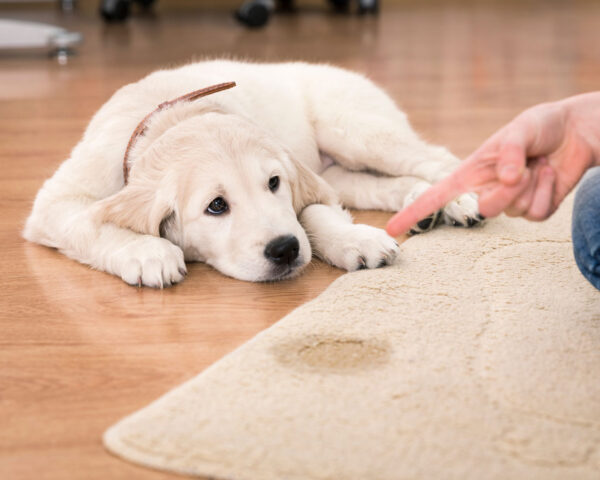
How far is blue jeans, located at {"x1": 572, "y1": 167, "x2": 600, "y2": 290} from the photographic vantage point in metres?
1.37

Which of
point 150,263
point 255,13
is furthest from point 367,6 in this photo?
point 150,263

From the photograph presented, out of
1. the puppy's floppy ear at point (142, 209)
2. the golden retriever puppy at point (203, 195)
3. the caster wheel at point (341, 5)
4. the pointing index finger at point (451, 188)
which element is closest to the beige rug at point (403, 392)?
the golden retriever puppy at point (203, 195)

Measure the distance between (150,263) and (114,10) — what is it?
5377 millimetres

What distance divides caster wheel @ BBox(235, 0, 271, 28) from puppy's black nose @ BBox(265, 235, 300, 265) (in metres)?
4.86

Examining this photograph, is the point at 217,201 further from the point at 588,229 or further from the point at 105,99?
the point at 105,99

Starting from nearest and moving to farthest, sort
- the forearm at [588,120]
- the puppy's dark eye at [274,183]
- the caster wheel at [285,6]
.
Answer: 1. the forearm at [588,120]
2. the puppy's dark eye at [274,183]
3. the caster wheel at [285,6]

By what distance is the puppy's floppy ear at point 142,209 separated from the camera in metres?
1.86

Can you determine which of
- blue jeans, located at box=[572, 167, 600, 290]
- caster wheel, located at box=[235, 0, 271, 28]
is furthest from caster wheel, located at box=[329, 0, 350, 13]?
blue jeans, located at box=[572, 167, 600, 290]

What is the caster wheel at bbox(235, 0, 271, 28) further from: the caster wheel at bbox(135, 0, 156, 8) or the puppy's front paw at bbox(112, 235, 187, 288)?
the puppy's front paw at bbox(112, 235, 187, 288)

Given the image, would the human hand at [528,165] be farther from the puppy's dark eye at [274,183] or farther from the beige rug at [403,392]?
the puppy's dark eye at [274,183]

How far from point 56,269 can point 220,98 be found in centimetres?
63

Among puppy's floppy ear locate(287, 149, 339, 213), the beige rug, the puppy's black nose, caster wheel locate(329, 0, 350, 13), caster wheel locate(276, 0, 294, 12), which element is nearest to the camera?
the beige rug

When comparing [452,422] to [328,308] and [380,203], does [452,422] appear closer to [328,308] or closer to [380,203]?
[328,308]

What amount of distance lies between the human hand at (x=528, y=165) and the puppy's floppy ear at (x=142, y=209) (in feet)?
2.54
